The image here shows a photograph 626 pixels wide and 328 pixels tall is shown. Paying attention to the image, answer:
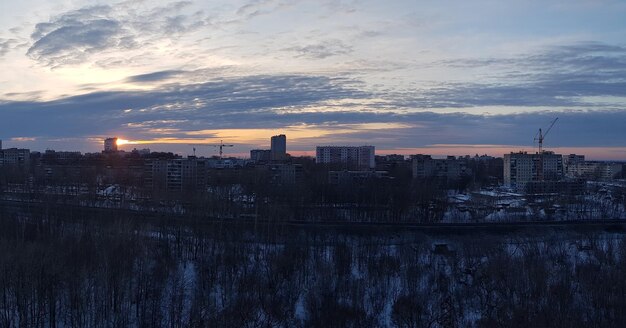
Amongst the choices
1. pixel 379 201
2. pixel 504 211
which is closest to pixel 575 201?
pixel 504 211

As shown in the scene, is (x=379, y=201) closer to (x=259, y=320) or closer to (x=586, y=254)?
(x=586, y=254)

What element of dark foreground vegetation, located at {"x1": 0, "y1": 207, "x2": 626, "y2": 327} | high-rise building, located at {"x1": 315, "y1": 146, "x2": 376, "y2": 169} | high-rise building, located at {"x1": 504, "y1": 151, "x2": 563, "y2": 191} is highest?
high-rise building, located at {"x1": 315, "y1": 146, "x2": 376, "y2": 169}

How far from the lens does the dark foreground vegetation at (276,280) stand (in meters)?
11.3

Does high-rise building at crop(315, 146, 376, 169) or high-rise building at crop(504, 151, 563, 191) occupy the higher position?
high-rise building at crop(315, 146, 376, 169)

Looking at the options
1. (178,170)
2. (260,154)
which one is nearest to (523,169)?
(178,170)

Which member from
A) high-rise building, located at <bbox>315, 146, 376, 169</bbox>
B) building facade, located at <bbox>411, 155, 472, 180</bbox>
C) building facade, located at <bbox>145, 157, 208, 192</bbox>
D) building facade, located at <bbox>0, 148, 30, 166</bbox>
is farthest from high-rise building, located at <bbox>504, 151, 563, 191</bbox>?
building facade, located at <bbox>0, 148, 30, 166</bbox>

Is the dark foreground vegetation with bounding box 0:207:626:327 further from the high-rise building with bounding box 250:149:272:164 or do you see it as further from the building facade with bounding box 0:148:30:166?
the high-rise building with bounding box 250:149:272:164

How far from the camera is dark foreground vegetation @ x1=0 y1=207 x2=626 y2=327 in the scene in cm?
1126

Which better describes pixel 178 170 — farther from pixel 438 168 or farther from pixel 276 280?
pixel 276 280

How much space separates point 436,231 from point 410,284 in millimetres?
7962

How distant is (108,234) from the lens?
14789 mm

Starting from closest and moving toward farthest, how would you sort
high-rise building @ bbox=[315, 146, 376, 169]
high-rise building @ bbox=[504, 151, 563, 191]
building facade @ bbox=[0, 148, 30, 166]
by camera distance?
high-rise building @ bbox=[504, 151, 563, 191]
building facade @ bbox=[0, 148, 30, 166]
high-rise building @ bbox=[315, 146, 376, 169]

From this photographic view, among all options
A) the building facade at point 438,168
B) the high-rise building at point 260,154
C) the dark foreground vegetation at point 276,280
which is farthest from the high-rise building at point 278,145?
the dark foreground vegetation at point 276,280

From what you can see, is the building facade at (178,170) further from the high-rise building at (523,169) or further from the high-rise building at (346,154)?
the high-rise building at (346,154)
